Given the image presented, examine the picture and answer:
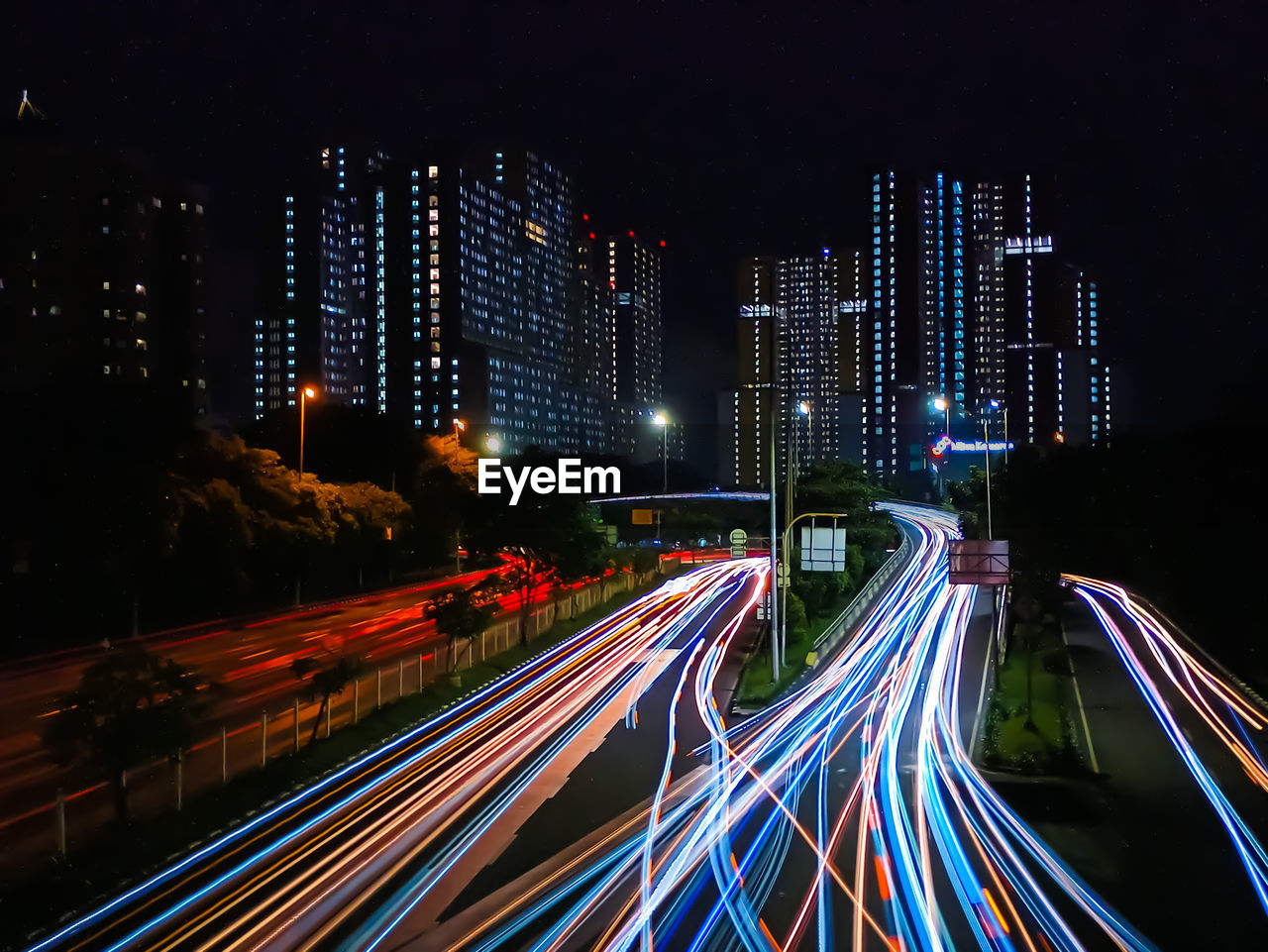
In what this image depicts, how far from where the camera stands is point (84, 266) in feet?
237

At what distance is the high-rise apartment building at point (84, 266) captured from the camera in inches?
2660

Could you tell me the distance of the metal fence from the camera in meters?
13.9

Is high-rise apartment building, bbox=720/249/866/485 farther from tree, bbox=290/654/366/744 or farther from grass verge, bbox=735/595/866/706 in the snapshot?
tree, bbox=290/654/366/744

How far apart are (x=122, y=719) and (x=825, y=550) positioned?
21713mm

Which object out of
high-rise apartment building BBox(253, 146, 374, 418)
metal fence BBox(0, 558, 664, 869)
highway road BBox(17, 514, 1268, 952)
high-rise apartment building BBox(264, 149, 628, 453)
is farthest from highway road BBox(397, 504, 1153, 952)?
high-rise apartment building BBox(253, 146, 374, 418)

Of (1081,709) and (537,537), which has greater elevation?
(537,537)

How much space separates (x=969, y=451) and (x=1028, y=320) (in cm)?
4713

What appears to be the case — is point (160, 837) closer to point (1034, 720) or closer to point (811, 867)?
point (811, 867)

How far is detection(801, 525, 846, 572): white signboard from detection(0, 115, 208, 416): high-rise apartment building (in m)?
46.9

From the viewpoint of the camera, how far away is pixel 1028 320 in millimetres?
125000

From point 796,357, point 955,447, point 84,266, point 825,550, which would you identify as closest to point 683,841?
point 825,550

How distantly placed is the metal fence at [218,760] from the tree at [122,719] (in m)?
0.65

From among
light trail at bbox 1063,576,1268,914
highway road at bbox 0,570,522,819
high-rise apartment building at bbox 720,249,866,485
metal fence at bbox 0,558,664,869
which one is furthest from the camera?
high-rise apartment building at bbox 720,249,866,485

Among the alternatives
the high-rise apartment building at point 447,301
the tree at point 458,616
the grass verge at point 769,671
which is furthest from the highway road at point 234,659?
the high-rise apartment building at point 447,301
